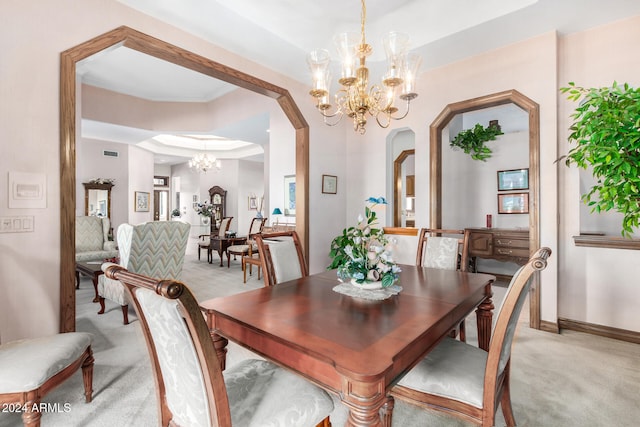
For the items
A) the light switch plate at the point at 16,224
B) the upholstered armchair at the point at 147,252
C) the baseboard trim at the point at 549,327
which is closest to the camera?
the light switch plate at the point at 16,224

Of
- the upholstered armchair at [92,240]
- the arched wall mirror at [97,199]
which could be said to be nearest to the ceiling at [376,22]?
the upholstered armchair at [92,240]

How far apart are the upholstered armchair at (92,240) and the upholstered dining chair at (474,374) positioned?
5268 mm

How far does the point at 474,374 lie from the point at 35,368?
6.60 ft

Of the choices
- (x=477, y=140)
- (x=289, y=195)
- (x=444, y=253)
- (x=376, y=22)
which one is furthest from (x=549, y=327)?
(x=289, y=195)

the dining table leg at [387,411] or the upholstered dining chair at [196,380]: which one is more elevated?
the upholstered dining chair at [196,380]

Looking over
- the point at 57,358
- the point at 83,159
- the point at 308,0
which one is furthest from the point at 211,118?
the point at 57,358

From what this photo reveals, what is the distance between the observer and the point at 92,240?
5.20m

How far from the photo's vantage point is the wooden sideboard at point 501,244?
453 centimetres

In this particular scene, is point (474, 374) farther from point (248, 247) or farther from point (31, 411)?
point (248, 247)

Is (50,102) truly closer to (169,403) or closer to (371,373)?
(169,403)

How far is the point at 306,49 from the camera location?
332 centimetres

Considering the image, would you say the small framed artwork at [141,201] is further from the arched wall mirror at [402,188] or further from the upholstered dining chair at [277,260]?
the upholstered dining chair at [277,260]

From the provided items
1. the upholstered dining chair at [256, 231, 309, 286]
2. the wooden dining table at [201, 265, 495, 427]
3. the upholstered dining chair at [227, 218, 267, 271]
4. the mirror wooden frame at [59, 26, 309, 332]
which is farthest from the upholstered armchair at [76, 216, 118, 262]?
the wooden dining table at [201, 265, 495, 427]

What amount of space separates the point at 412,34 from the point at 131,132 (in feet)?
18.6
